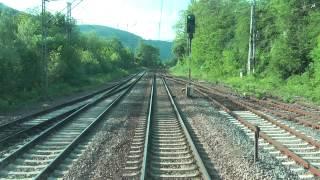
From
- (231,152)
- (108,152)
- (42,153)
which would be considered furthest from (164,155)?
(42,153)

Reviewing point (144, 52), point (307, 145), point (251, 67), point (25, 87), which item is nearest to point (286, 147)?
point (307, 145)

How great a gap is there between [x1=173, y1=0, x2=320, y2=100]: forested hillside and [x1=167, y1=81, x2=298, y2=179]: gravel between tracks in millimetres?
11601

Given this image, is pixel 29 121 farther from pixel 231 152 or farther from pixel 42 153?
pixel 231 152

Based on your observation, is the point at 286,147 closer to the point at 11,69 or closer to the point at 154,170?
the point at 154,170

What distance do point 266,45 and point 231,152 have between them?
3904 centimetres

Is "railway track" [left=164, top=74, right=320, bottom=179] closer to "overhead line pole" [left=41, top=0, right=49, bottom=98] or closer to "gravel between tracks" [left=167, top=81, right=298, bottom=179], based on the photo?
"gravel between tracks" [left=167, top=81, right=298, bottom=179]

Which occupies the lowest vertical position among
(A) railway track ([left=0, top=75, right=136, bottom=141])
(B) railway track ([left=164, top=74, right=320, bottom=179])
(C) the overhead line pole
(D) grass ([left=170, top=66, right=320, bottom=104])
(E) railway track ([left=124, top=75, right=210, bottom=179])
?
(A) railway track ([left=0, top=75, right=136, bottom=141])

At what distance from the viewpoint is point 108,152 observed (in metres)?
12.0

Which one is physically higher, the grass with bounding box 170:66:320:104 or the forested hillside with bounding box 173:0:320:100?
the forested hillside with bounding box 173:0:320:100

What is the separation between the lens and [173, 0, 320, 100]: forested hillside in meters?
35.2

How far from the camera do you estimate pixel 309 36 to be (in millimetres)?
36031

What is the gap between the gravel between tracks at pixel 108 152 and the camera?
384 inches

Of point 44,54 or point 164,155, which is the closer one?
point 164,155

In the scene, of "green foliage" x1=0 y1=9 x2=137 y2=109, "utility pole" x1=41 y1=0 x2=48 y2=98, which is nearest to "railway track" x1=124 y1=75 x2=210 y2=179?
"green foliage" x1=0 y1=9 x2=137 y2=109
